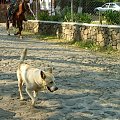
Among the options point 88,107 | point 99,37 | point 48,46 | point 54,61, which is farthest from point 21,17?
point 88,107

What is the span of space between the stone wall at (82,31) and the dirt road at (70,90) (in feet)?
4.41

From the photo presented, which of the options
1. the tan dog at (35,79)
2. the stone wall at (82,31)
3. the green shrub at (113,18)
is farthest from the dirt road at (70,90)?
the green shrub at (113,18)

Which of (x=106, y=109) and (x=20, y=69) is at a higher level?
(x=20, y=69)

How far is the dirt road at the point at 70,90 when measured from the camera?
6406 millimetres

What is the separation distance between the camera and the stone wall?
1416 cm

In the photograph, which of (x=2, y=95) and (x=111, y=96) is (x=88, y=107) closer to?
(x=111, y=96)

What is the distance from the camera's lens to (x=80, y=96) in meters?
7.57

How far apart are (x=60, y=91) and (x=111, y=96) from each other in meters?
1.05

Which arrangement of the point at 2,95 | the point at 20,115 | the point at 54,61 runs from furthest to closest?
the point at 54,61 → the point at 2,95 → the point at 20,115

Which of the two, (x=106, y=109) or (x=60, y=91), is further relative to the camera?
(x=60, y=91)

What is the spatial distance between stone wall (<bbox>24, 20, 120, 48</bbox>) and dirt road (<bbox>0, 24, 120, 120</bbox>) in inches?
52.9

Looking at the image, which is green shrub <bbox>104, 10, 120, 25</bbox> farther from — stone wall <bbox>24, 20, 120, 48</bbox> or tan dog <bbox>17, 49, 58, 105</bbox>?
tan dog <bbox>17, 49, 58, 105</bbox>

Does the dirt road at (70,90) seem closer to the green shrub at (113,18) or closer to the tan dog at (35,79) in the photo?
the tan dog at (35,79)

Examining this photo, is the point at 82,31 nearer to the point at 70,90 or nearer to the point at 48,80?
the point at 70,90
